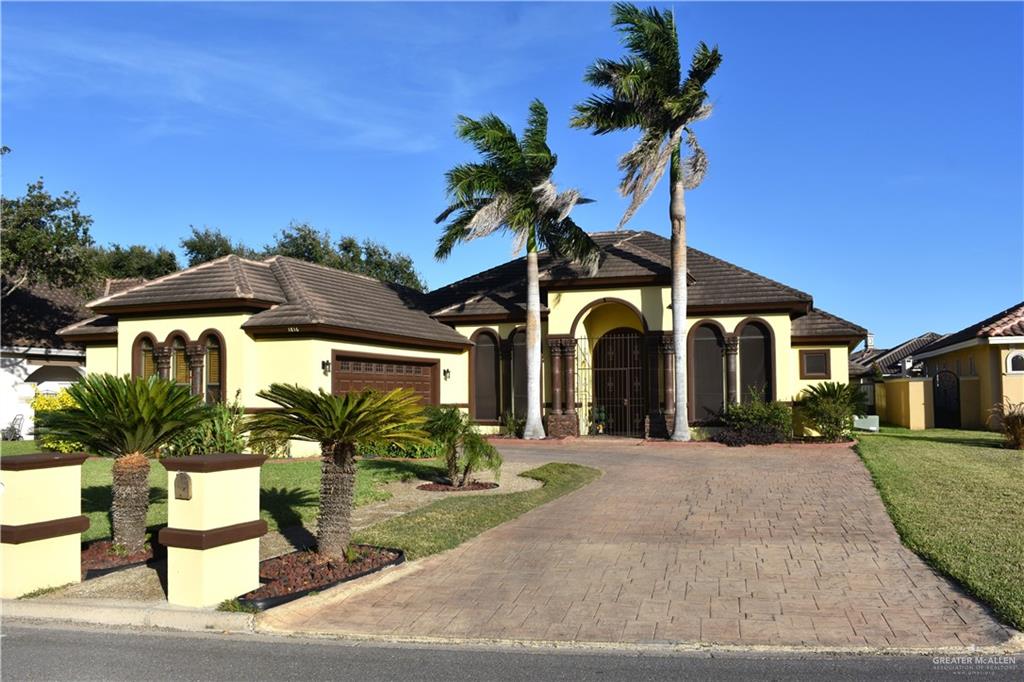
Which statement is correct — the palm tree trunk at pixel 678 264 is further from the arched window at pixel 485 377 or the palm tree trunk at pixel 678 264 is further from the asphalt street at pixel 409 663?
the asphalt street at pixel 409 663

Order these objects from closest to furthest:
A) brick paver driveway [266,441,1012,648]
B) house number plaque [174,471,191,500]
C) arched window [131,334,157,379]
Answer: brick paver driveway [266,441,1012,648] < house number plaque [174,471,191,500] < arched window [131,334,157,379]

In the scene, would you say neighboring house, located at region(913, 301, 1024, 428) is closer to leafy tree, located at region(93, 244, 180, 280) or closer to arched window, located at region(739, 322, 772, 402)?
arched window, located at region(739, 322, 772, 402)

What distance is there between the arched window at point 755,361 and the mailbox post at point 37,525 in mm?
18266

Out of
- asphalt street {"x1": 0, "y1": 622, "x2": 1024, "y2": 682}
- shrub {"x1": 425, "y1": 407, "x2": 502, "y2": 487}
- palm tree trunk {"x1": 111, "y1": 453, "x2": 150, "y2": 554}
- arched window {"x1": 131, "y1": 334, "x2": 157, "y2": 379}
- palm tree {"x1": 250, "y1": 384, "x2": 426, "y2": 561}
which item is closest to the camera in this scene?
asphalt street {"x1": 0, "y1": 622, "x2": 1024, "y2": 682}

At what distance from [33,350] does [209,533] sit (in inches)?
875

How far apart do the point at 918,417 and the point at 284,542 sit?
79.7 ft

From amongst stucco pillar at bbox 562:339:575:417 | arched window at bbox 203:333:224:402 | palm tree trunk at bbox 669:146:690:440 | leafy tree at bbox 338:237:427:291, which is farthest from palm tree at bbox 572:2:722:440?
leafy tree at bbox 338:237:427:291

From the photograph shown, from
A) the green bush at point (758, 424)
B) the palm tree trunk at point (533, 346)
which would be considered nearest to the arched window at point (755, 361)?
the green bush at point (758, 424)

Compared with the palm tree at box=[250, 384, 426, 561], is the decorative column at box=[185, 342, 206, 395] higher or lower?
higher

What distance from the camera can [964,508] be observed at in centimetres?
1091

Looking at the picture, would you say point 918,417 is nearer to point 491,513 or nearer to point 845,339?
Result: point 845,339

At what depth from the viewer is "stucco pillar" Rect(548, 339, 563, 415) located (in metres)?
24.2

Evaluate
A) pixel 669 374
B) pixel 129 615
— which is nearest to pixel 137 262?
pixel 669 374

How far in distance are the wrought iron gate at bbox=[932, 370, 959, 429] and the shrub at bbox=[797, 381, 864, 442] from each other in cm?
878
